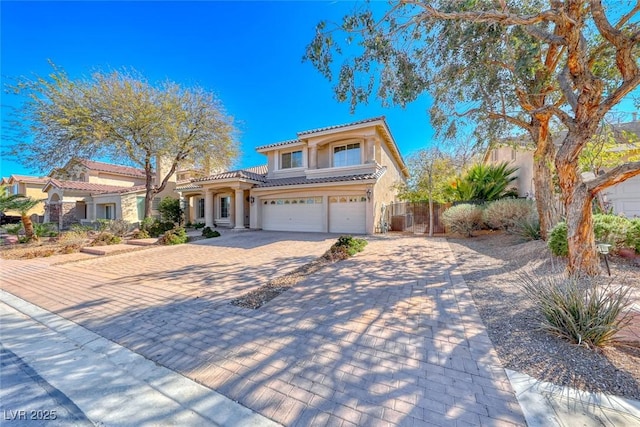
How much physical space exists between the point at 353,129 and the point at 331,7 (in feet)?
31.5

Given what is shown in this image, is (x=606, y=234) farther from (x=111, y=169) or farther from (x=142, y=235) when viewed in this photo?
(x=111, y=169)

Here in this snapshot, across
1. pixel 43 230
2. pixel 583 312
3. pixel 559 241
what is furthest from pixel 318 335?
pixel 43 230

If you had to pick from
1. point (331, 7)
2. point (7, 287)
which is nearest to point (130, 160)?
point (7, 287)

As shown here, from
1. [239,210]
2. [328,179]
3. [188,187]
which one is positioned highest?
[188,187]

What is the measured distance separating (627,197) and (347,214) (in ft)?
43.3

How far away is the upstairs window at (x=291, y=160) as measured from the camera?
18.7 metres

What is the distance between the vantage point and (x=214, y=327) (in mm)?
3846

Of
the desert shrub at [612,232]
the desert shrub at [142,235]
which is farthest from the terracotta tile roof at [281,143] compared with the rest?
the desert shrub at [612,232]

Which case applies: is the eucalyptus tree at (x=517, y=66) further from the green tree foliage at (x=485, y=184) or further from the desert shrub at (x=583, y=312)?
the green tree foliage at (x=485, y=184)

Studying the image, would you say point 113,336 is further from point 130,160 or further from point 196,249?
point 130,160

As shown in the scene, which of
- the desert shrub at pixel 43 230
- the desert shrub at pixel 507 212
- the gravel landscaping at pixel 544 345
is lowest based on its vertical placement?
the gravel landscaping at pixel 544 345

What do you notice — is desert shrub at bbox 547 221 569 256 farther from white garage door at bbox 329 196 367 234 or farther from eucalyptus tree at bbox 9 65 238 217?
eucalyptus tree at bbox 9 65 238 217

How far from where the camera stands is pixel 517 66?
19.7 ft

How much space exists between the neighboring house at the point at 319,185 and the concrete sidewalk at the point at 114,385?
1276 centimetres
